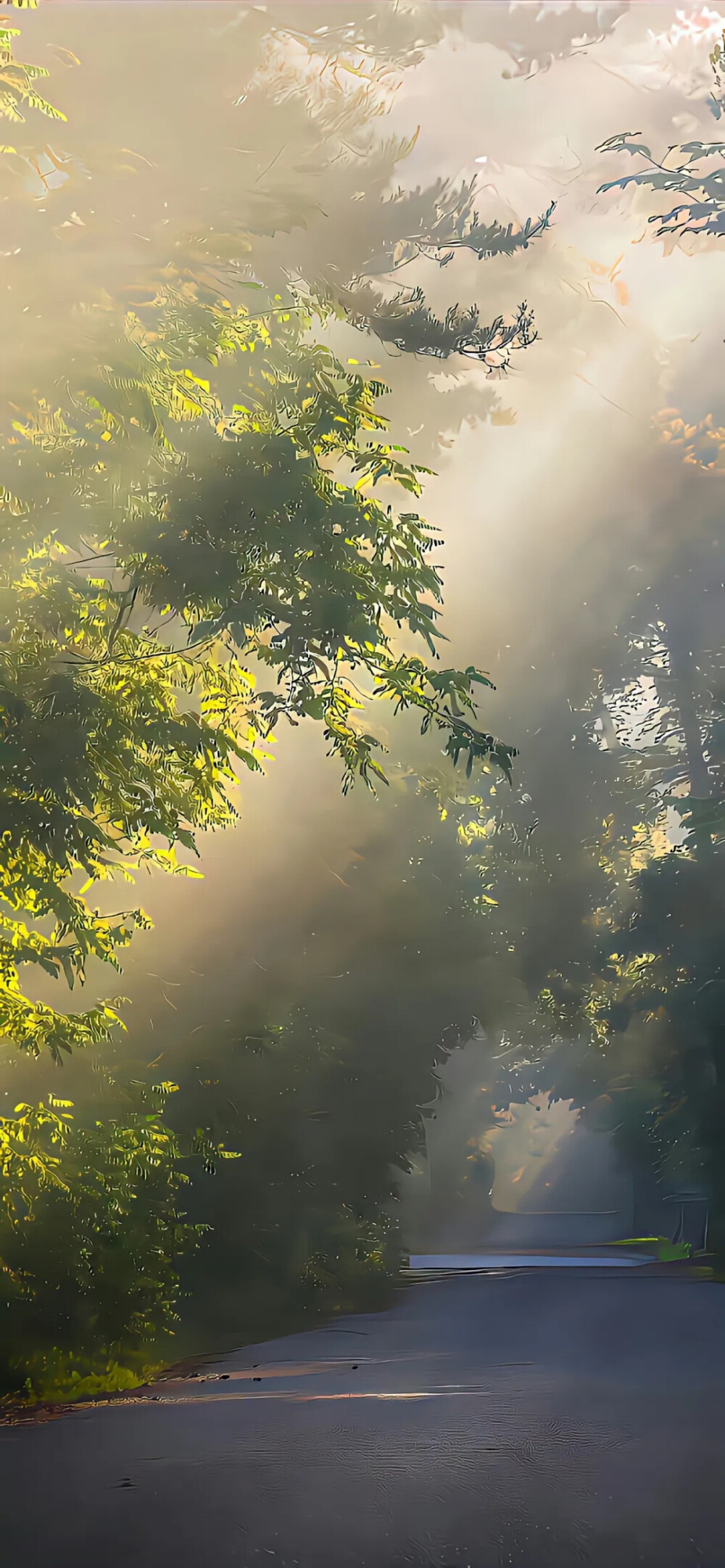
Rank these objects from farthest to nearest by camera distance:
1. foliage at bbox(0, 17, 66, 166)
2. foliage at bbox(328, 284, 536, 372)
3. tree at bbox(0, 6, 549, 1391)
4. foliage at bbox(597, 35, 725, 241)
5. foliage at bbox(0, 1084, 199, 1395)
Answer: foliage at bbox(597, 35, 725, 241) < foliage at bbox(328, 284, 536, 372) < foliage at bbox(0, 1084, 199, 1395) < foliage at bbox(0, 17, 66, 166) < tree at bbox(0, 6, 549, 1391)

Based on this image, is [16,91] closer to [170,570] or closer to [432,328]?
[170,570]

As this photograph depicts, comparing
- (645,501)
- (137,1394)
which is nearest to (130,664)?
(137,1394)

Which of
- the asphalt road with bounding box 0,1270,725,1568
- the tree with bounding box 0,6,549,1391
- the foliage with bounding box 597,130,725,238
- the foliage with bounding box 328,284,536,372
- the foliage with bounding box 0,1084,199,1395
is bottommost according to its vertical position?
the asphalt road with bounding box 0,1270,725,1568

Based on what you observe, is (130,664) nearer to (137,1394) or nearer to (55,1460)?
(55,1460)

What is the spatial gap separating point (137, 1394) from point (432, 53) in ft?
34.6

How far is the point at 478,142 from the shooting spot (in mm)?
10906

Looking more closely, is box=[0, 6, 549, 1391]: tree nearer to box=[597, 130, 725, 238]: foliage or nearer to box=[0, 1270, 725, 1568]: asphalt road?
box=[0, 1270, 725, 1568]: asphalt road

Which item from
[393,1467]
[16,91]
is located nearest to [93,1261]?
[393,1467]

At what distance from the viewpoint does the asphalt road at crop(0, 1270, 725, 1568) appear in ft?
20.3

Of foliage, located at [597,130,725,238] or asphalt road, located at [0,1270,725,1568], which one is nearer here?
asphalt road, located at [0,1270,725,1568]

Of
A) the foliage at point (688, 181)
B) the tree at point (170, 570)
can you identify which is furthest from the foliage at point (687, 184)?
the tree at point (170, 570)

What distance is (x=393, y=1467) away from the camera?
25.2ft

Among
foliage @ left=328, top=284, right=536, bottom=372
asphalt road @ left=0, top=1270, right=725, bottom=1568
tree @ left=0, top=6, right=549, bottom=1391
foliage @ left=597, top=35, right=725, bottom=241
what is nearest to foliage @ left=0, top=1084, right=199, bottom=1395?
asphalt road @ left=0, top=1270, right=725, bottom=1568

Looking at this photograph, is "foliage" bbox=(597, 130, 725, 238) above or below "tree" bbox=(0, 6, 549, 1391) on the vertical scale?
above
